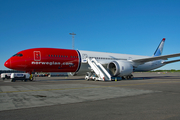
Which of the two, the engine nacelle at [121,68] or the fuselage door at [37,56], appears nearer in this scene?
the fuselage door at [37,56]

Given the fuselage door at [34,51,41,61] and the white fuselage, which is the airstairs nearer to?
the white fuselage

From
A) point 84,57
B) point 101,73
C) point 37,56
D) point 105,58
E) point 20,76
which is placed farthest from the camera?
point 105,58

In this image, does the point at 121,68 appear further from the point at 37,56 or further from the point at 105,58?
the point at 37,56

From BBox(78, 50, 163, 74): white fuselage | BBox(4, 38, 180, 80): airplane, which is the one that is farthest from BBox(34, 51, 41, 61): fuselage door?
BBox(78, 50, 163, 74): white fuselage

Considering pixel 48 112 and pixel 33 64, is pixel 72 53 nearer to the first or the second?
pixel 33 64

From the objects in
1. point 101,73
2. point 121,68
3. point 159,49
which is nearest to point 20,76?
point 101,73

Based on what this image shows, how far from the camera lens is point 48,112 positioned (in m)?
4.86

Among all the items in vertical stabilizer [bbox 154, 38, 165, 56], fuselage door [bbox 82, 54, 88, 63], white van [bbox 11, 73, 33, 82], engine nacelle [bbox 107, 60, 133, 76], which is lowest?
white van [bbox 11, 73, 33, 82]

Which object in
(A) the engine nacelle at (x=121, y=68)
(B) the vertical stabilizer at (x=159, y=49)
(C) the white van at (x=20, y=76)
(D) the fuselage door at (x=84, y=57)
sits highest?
(B) the vertical stabilizer at (x=159, y=49)

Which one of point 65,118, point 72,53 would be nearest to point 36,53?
point 72,53

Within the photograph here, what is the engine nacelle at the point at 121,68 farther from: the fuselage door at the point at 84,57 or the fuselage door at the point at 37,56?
the fuselage door at the point at 37,56

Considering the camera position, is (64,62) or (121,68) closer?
(121,68)

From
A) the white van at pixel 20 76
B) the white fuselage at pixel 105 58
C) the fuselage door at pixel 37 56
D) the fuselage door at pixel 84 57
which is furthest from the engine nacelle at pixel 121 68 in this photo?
the white van at pixel 20 76

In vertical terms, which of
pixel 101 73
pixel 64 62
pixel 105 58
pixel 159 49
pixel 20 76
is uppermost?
pixel 159 49
